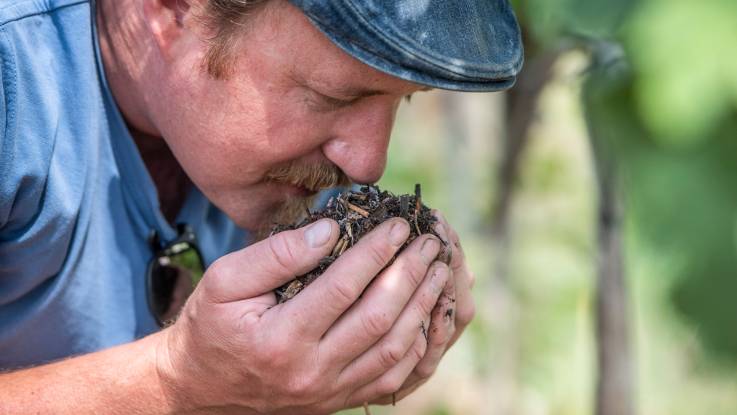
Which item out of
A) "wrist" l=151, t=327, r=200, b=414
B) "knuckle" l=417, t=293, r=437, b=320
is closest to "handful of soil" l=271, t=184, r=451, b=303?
"knuckle" l=417, t=293, r=437, b=320

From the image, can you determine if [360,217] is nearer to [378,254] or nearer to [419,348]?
[378,254]

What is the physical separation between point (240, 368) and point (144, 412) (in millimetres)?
394

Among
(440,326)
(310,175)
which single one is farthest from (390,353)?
(310,175)

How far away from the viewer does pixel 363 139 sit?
7.82 feet

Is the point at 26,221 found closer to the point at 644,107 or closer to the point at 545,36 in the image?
the point at 644,107

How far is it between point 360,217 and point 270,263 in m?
0.26

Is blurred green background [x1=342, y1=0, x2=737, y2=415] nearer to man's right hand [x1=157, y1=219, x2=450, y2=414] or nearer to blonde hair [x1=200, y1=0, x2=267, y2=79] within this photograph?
man's right hand [x1=157, y1=219, x2=450, y2=414]

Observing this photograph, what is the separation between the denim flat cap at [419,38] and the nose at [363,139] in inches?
9.9

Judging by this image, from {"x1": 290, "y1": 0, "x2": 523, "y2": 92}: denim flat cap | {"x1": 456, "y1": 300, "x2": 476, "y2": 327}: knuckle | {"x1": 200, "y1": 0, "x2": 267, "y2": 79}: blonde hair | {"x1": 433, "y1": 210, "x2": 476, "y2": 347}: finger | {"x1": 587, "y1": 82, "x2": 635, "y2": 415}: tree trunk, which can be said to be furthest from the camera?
{"x1": 587, "y1": 82, "x2": 635, "y2": 415}: tree trunk

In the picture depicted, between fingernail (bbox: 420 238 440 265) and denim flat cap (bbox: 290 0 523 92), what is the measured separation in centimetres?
36

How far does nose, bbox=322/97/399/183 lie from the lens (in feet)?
7.77

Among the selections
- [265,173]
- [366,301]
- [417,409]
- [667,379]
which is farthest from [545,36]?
[667,379]

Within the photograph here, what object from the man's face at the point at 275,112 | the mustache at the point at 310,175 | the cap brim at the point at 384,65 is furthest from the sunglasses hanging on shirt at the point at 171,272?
the cap brim at the point at 384,65

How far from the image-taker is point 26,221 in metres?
2.51
